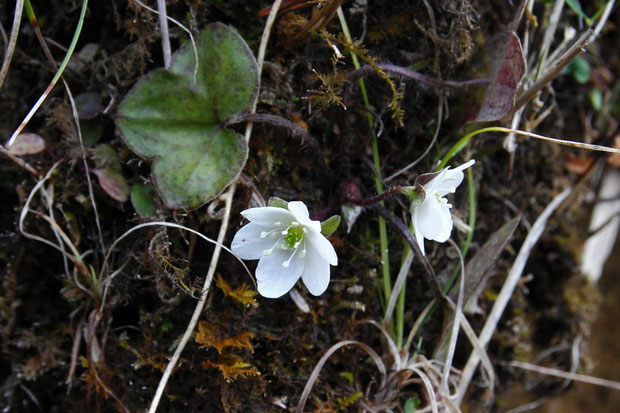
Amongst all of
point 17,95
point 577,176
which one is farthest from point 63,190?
point 577,176

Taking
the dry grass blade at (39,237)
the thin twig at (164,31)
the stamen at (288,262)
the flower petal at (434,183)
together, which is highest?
the thin twig at (164,31)

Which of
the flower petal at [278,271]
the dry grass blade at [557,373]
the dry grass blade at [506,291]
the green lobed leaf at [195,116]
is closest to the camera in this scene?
the flower petal at [278,271]

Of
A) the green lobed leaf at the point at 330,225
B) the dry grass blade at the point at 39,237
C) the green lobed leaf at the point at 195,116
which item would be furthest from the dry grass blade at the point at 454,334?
the dry grass blade at the point at 39,237

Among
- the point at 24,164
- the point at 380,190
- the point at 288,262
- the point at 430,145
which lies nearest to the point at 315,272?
the point at 288,262

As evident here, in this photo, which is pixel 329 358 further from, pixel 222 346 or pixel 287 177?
pixel 287 177

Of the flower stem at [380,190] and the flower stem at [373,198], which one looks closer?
the flower stem at [373,198]

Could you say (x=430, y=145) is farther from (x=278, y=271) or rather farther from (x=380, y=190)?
(x=278, y=271)

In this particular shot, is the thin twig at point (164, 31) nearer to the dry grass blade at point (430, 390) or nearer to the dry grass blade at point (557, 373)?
the dry grass blade at point (430, 390)
